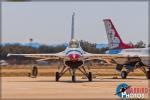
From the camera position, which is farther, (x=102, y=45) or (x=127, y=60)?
(x=102, y=45)

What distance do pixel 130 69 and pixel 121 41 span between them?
159 inches

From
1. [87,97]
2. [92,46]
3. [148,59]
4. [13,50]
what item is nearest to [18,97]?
[87,97]

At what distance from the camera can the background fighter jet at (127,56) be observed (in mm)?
43500

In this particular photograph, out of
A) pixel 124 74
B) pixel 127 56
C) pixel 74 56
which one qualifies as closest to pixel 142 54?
pixel 127 56

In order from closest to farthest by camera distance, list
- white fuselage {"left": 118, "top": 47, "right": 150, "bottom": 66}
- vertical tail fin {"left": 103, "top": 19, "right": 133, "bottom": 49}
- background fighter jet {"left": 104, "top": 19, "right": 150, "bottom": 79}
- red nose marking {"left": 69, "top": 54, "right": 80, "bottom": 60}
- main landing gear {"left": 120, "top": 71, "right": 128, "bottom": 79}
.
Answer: red nose marking {"left": 69, "top": 54, "right": 80, "bottom": 60}
white fuselage {"left": 118, "top": 47, "right": 150, "bottom": 66}
background fighter jet {"left": 104, "top": 19, "right": 150, "bottom": 79}
main landing gear {"left": 120, "top": 71, "right": 128, "bottom": 79}
vertical tail fin {"left": 103, "top": 19, "right": 133, "bottom": 49}

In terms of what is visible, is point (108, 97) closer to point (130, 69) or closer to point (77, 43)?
point (77, 43)

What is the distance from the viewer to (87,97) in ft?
68.0

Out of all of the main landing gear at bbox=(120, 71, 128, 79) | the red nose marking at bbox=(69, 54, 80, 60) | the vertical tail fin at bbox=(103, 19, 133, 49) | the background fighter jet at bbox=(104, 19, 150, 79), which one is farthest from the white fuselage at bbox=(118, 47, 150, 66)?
the red nose marking at bbox=(69, 54, 80, 60)

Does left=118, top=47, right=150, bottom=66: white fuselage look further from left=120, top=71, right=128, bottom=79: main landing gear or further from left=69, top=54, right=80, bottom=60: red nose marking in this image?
left=69, top=54, right=80, bottom=60: red nose marking

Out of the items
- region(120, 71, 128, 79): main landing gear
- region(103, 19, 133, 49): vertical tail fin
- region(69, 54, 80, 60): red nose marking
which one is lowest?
region(120, 71, 128, 79): main landing gear

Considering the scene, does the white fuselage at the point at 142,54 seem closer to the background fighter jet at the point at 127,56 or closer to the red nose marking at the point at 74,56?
the background fighter jet at the point at 127,56

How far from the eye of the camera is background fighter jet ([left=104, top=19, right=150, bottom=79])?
143 feet

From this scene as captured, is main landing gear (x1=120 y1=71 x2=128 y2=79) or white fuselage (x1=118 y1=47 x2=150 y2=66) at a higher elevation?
white fuselage (x1=118 y1=47 x2=150 y2=66)

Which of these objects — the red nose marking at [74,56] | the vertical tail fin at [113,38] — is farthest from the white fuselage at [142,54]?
the red nose marking at [74,56]
